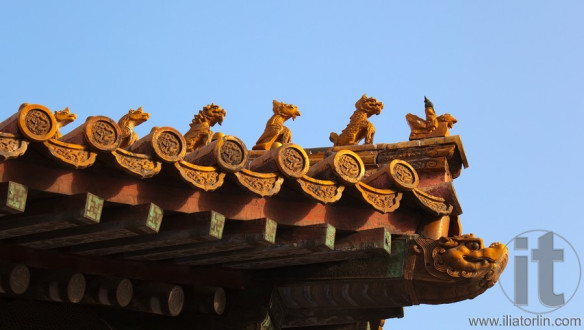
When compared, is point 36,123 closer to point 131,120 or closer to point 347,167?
point 347,167

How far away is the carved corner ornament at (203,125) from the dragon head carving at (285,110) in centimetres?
41

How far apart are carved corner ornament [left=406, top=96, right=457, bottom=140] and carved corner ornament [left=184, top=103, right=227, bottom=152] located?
1.53 meters

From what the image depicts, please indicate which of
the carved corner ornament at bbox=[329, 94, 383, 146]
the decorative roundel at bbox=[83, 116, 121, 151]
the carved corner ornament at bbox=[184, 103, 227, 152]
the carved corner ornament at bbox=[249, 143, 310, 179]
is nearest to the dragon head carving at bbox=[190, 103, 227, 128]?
the carved corner ornament at bbox=[184, 103, 227, 152]

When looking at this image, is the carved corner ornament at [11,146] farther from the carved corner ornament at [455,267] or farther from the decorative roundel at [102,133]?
A: the carved corner ornament at [455,267]

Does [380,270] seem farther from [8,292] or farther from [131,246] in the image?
[8,292]

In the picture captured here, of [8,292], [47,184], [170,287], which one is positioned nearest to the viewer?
[47,184]

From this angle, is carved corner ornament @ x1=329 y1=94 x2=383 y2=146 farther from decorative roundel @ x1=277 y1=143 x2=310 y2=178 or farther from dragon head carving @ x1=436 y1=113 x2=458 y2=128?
decorative roundel @ x1=277 y1=143 x2=310 y2=178

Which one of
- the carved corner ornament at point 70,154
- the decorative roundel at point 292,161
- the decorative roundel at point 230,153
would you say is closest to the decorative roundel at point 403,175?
the decorative roundel at point 292,161

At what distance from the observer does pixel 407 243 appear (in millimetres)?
8469

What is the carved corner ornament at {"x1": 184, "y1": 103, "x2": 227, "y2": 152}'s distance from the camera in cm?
902

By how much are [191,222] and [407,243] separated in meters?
1.76

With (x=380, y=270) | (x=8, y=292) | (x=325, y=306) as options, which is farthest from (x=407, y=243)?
(x=8, y=292)

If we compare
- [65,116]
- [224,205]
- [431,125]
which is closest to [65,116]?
[65,116]

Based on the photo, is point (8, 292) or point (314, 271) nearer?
point (8, 292)
